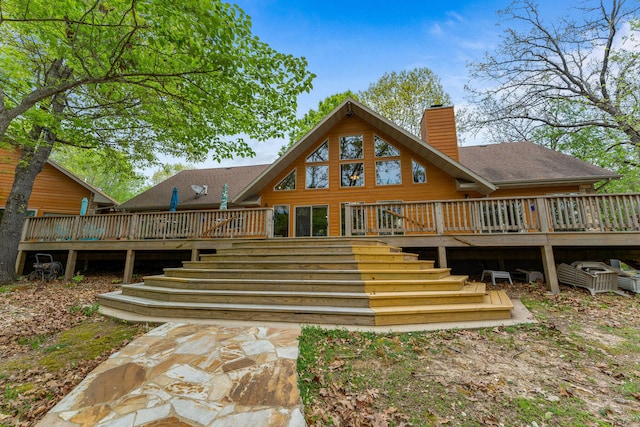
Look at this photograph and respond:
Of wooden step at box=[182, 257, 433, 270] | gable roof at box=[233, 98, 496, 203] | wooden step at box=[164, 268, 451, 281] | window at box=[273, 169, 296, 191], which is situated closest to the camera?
wooden step at box=[164, 268, 451, 281]

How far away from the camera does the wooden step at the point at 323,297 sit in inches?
173

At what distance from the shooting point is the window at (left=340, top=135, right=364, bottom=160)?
1090cm

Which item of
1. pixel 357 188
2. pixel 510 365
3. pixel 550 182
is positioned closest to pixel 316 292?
pixel 510 365

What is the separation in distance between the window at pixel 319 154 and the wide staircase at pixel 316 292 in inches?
221

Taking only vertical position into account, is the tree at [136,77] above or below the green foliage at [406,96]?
below

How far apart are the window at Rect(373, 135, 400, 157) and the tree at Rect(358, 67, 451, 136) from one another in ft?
26.5

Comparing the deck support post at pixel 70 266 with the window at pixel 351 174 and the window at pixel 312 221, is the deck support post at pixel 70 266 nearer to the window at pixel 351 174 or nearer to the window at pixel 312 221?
the window at pixel 312 221

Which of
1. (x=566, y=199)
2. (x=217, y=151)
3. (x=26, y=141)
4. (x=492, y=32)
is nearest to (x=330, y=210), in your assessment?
(x=217, y=151)

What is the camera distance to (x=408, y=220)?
7.59 metres

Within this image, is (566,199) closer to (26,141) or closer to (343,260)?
(343,260)

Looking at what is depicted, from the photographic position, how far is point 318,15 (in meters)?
13.4

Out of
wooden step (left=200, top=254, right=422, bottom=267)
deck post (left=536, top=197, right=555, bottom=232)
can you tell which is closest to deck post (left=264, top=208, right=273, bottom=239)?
wooden step (left=200, top=254, right=422, bottom=267)

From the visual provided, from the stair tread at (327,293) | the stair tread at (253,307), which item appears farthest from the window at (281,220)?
the stair tread at (253,307)

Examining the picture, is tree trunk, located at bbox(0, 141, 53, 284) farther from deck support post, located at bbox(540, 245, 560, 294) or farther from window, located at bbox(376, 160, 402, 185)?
deck support post, located at bbox(540, 245, 560, 294)
